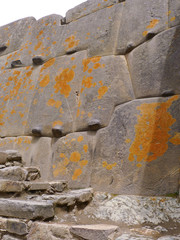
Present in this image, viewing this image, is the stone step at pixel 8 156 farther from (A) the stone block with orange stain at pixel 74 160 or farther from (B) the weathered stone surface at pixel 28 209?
(B) the weathered stone surface at pixel 28 209

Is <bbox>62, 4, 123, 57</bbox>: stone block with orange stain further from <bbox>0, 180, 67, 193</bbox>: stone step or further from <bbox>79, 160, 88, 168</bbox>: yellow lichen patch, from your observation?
<bbox>0, 180, 67, 193</bbox>: stone step

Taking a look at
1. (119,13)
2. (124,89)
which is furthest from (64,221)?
(119,13)

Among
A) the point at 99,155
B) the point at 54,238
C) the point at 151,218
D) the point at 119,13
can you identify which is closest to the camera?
the point at 54,238

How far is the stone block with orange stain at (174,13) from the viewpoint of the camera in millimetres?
2119

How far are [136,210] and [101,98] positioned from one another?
1044 mm

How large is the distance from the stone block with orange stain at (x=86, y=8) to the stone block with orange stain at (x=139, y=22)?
28cm

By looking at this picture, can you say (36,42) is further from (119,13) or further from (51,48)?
(119,13)

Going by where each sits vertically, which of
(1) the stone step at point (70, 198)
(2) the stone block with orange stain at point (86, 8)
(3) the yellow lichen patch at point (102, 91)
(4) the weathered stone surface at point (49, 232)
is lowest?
(4) the weathered stone surface at point (49, 232)

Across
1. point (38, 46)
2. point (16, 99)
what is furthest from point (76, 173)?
point (38, 46)

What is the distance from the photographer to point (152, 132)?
6.30 feet

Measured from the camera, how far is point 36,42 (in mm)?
3295

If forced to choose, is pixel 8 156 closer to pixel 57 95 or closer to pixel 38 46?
pixel 57 95

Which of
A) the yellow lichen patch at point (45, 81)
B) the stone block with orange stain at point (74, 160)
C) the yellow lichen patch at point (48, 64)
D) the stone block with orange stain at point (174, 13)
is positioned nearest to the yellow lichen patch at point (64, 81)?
the yellow lichen patch at point (45, 81)

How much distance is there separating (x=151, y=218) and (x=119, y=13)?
199 cm
